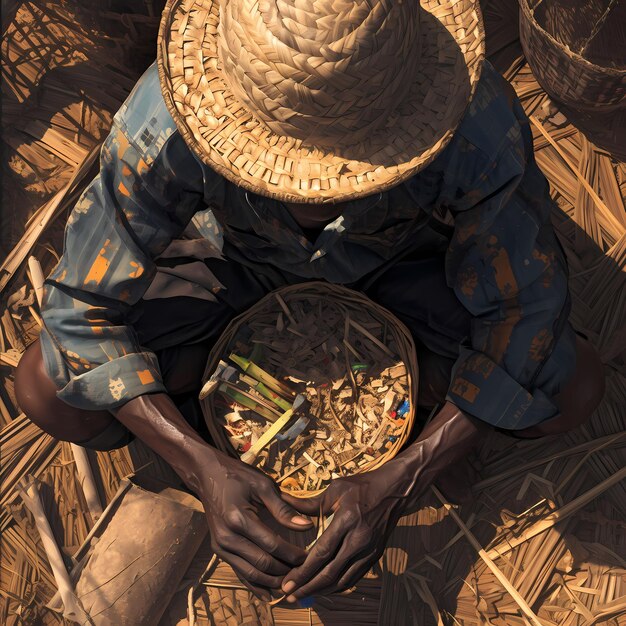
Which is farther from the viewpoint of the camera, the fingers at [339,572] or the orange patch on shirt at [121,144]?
the fingers at [339,572]

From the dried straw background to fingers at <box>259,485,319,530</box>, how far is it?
2.48ft

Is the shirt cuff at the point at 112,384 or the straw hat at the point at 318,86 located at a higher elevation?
the straw hat at the point at 318,86

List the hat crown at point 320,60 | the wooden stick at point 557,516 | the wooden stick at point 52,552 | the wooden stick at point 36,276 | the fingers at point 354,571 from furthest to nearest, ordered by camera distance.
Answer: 1. the wooden stick at point 36,276
2. the wooden stick at point 557,516
3. the wooden stick at point 52,552
4. the fingers at point 354,571
5. the hat crown at point 320,60

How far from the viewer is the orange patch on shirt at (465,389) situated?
2.01m

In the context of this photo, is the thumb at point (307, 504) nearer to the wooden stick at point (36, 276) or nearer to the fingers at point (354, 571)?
the fingers at point (354, 571)

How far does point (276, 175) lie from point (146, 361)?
0.74 metres

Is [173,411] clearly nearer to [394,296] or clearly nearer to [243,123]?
[394,296]

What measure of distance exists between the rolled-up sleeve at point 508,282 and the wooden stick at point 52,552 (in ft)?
4.19

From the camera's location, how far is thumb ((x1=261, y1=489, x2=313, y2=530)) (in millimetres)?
1884

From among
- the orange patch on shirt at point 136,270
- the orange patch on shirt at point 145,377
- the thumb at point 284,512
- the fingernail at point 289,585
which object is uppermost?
the orange patch on shirt at point 136,270

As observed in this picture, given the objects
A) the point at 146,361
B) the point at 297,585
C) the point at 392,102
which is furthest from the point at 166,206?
the point at 297,585

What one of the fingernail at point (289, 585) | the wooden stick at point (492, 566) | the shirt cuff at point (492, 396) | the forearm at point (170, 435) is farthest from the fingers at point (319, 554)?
the wooden stick at point (492, 566)

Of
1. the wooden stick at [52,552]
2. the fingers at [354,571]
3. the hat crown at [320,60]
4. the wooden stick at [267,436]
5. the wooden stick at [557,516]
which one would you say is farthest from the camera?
the wooden stick at [557,516]

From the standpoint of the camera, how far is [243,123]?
148 centimetres
